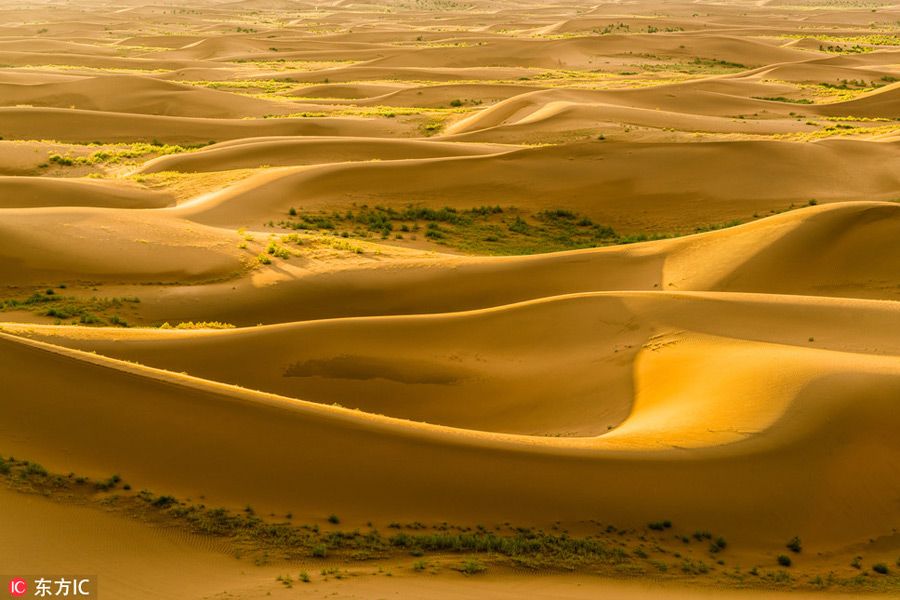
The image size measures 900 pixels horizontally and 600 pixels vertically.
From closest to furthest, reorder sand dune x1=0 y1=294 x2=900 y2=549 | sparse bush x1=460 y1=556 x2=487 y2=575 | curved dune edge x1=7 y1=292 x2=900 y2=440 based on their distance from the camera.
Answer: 1. sparse bush x1=460 y1=556 x2=487 y2=575
2. sand dune x1=0 y1=294 x2=900 y2=549
3. curved dune edge x1=7 y1=292 x2=900 y2=440

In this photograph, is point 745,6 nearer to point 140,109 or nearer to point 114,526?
point 140,109

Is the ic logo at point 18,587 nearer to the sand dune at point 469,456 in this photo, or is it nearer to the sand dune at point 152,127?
the sand dune at point 469,456

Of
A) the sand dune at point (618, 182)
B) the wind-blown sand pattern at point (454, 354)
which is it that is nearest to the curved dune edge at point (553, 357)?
the wind-blown sand pattern at point (454, 354)

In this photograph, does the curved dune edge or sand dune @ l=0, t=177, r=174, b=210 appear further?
sand dune @ l=0, t=177, r=174, b=210

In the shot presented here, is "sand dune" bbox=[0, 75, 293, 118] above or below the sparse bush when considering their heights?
above

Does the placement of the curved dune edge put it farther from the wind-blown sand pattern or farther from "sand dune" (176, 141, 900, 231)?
"sand dune" (176, 141, 900, 231)

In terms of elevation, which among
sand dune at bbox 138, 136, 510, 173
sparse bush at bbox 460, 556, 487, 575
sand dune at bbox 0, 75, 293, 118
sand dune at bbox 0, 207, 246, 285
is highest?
sand dune at bbox 0, 75, 293, 118

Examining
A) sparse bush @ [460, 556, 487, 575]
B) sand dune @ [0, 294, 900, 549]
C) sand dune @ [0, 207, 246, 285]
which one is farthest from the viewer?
sand dune @ [0, 207, 246, 285]

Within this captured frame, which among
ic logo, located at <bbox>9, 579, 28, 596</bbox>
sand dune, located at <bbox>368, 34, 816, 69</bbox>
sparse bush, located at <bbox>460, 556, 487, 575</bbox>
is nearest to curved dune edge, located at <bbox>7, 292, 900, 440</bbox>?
sparse bush, located at <bbox>460, 556, 487, 575</bbox>
